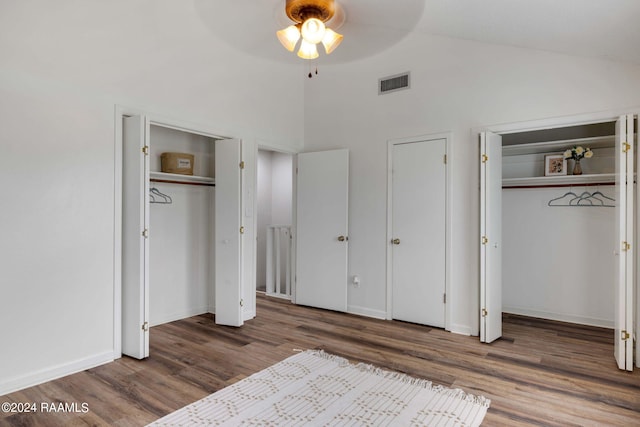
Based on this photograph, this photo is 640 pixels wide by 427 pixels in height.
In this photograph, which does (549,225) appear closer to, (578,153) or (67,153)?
(578,153)

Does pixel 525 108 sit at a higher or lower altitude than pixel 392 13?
lower

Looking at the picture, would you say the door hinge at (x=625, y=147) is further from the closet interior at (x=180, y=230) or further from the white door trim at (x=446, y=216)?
the closet interior at (x=180, y=230)

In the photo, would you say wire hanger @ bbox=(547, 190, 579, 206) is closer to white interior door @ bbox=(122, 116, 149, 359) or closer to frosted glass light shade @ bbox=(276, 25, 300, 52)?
frosted glass light shade @ bbox=(276, 25, 300, 52)

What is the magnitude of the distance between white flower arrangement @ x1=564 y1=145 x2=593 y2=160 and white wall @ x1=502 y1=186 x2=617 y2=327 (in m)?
0.40

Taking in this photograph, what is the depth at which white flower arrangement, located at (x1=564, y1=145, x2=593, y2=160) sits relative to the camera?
13.0 feet

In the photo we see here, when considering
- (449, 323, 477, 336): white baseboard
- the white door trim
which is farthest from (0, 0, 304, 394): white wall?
(449, 323, 477, 336): white baseboard

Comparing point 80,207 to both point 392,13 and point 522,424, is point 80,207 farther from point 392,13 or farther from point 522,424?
point 522,424

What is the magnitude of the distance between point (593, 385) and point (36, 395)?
397cm

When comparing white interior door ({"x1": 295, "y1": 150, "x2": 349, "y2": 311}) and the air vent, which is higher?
the air vent

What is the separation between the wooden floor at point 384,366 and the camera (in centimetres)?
234

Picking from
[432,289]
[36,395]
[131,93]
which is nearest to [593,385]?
[432,289]

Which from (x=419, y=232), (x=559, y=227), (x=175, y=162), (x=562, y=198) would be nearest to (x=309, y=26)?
(x=175, y=162)

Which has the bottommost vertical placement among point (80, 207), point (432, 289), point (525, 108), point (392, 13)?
point (432, 289)

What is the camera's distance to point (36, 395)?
2516mm
